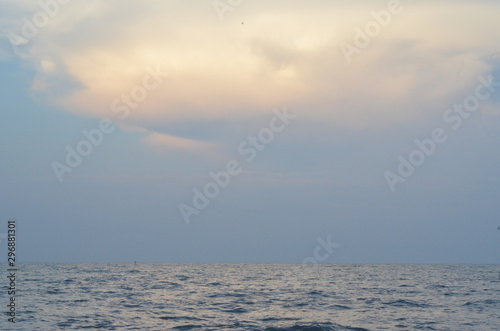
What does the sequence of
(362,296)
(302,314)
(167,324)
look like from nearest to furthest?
(167,324), (302,314), (362,296)

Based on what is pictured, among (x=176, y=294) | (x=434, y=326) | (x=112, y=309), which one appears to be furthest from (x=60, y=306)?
(x=434, y=326)

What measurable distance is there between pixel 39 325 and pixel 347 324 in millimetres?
18367

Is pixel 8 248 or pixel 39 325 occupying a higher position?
pixel 8 248

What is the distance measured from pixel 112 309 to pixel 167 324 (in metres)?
7.75

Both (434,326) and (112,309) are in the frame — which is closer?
(434,326)

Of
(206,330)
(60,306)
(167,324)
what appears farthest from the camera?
(60,306)

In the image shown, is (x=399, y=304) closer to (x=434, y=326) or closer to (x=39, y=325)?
(x=434, y=326)

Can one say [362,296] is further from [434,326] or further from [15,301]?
[15,301]

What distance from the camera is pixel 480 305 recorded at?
37.2 meters

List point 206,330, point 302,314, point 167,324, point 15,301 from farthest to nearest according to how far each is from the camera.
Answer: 1. point 15,301
2. point 302,314
3. point 167,324
4. point 206,330

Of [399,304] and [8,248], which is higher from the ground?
[8,248]

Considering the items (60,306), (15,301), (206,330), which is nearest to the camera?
(206,330)

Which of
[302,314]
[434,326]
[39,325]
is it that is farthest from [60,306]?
[434,326]

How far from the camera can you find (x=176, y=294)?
144ft
